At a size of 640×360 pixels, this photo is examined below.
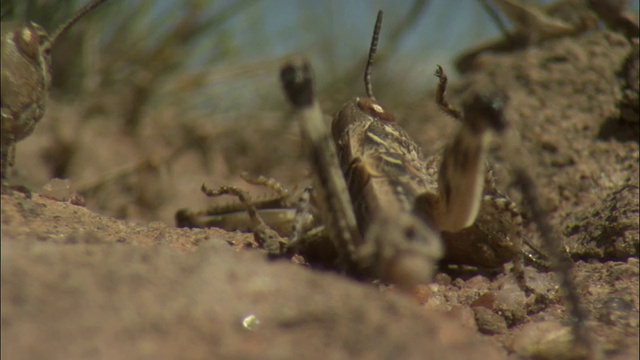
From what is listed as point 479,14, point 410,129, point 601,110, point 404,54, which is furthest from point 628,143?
point 404,54

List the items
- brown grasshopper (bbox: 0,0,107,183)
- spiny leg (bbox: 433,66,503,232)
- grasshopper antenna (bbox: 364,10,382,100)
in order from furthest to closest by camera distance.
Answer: grasshopper antenna (bbox: 364,10,382,100), brown grasshopper (bbox: 0,0,107,183), spiny leg (bbox: 433,66,503,232)

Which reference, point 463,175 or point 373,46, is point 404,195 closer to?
point 463,175

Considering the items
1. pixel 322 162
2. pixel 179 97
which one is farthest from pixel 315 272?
pixel 179 97

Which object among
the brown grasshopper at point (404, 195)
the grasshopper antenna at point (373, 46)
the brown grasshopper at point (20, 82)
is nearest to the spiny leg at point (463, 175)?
the brown grasshopper at point (404, 195)

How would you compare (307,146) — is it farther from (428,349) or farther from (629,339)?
(629,339)

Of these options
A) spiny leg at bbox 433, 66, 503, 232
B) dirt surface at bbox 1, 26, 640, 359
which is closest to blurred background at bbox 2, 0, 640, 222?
dirt surface at bbox 1, 26, 640, 359

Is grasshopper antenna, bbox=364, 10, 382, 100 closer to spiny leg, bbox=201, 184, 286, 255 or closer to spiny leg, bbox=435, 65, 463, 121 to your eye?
spiny leg, bbox=435, 65, 463, 121

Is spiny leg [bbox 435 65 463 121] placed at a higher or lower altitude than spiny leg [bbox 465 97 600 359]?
higher
